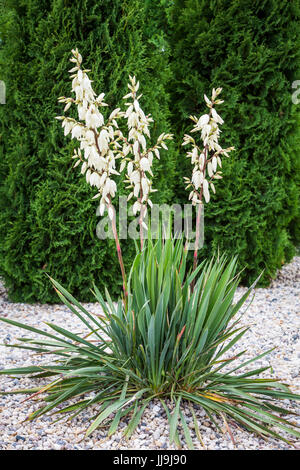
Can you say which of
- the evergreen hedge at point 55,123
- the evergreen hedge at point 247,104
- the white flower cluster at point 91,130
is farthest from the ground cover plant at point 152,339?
the evergreen hedge at point 247,104

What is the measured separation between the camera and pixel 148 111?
4.62m

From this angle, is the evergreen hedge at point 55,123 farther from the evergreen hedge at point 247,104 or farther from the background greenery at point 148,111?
the evergreen hedge at point 247,104

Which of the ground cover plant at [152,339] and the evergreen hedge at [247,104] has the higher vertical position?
the evergreen hedge at [247,104]

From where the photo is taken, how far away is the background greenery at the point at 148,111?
14.3 ft

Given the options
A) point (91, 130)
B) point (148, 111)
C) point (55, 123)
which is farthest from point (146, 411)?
point (148, 111)

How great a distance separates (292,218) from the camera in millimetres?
5625

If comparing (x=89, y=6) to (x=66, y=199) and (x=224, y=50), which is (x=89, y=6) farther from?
(x=66, y=199)

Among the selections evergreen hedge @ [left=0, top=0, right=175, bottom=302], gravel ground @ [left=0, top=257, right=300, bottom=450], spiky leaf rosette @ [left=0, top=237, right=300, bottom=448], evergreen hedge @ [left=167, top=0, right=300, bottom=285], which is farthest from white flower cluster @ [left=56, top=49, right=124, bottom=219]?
evergreen hedge @ [left=167, top=0, right=300, bottom=285]

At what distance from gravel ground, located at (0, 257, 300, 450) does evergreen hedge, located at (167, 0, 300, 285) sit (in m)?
0.86

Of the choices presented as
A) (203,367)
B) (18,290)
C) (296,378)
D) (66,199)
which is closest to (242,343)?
(296,378)

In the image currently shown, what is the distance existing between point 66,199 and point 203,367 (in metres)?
2.55

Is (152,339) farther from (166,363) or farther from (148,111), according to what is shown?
(148,111)

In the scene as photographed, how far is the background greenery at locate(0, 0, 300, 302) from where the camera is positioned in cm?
437

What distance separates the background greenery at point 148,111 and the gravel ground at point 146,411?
0.46 m
